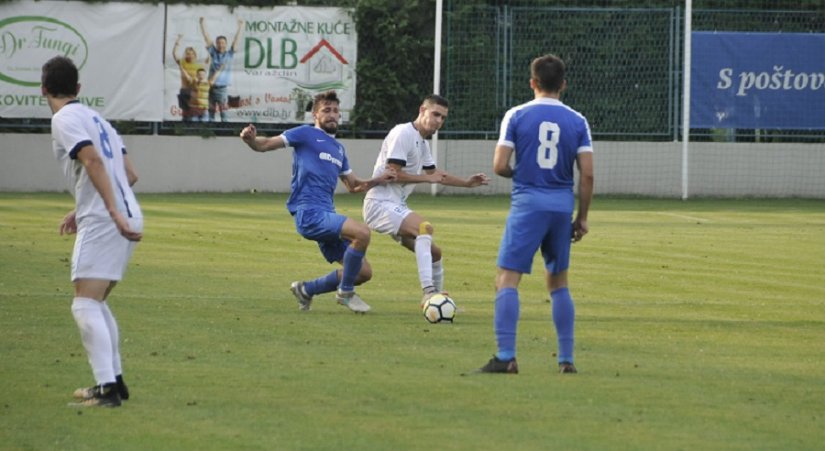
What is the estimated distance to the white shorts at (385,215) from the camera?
13.5 m

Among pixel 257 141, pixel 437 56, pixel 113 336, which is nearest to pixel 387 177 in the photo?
pixel 257 141

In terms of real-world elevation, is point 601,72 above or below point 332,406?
above

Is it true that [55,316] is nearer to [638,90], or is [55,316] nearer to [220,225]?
[220,225]

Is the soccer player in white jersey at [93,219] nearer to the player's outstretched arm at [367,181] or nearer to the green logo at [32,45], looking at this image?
the player's outstretched arm at [367,181]

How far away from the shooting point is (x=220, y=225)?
23.0 m

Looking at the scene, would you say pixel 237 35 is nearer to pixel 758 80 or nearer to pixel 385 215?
pixel 758 80

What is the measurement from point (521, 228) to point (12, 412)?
3.15 meters

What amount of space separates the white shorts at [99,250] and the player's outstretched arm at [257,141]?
12.5ft

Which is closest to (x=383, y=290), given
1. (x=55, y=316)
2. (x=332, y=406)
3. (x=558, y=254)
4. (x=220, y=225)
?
(x=55, y=316)

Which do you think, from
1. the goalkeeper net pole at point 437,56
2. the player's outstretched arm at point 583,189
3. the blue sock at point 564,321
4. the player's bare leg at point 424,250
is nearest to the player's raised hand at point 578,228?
the player's outstretched arm at point 583,189

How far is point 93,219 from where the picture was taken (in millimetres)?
8195

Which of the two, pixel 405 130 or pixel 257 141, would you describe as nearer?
pixel 257 141

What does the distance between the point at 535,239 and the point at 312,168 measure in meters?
4.17

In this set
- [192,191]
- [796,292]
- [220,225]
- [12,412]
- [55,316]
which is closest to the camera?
[12,412]
